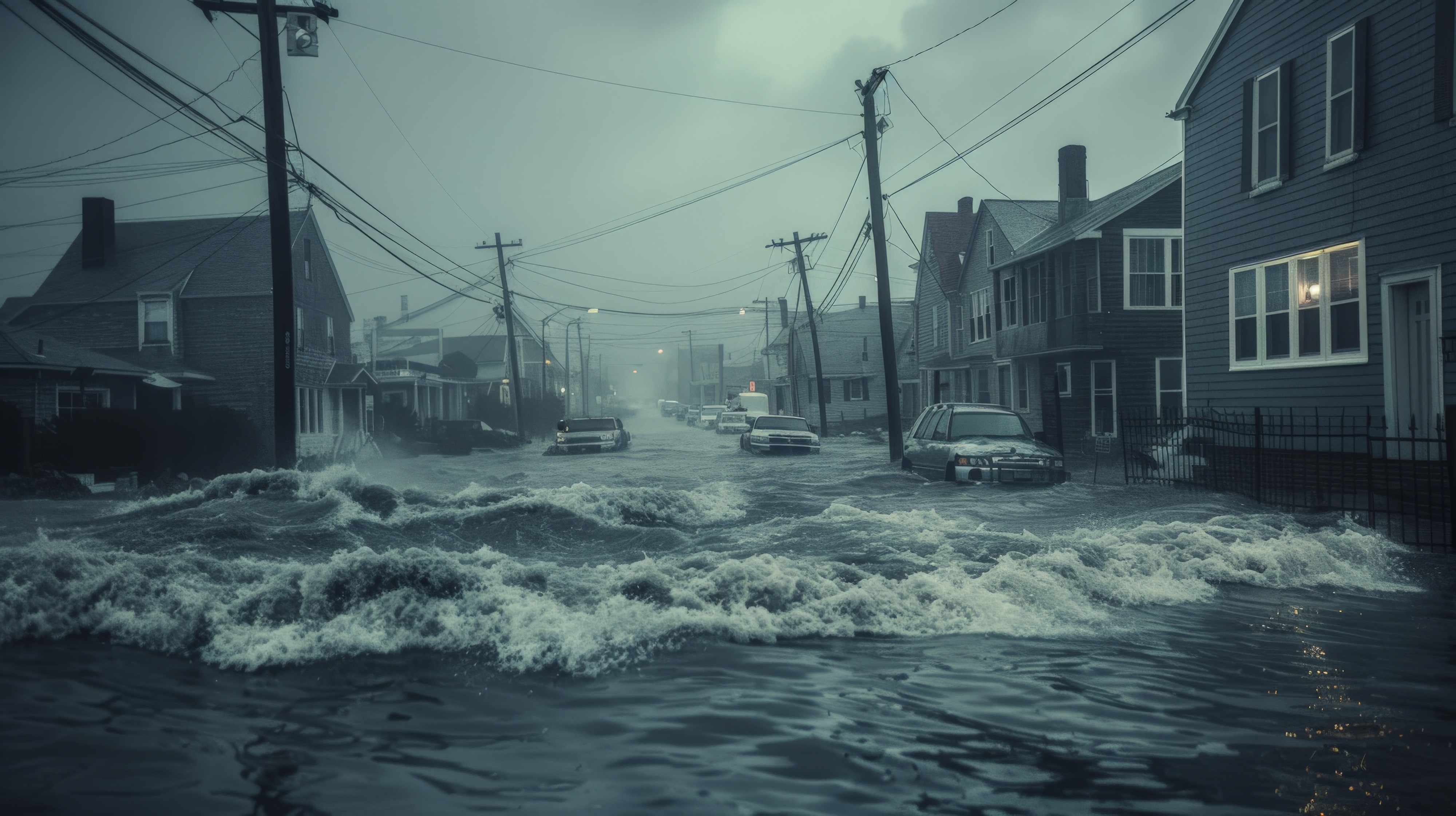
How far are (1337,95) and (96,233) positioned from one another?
37250 mm

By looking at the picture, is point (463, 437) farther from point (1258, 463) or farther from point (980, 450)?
point (1258, 463)

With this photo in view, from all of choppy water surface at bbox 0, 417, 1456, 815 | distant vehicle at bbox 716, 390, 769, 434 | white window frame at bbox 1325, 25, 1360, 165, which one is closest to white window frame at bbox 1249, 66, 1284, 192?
white window frame at bbox 1325, 25, 1360, 165

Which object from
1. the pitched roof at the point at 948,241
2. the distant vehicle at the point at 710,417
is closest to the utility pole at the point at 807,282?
the pitched roof at the point at 948,241

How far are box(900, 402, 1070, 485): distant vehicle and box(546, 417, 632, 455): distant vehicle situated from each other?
1927 centimetres

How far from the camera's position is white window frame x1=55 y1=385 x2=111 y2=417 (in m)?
24.1

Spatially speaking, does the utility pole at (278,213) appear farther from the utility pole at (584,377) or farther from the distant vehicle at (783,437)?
the utility pole at (584,377)

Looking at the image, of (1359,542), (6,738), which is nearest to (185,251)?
(6,738)

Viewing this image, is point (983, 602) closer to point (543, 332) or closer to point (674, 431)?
point (543, 332)

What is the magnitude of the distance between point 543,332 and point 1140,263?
38357 mm

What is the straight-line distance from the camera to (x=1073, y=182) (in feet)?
107

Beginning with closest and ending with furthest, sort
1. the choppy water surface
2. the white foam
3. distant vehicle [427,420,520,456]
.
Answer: the choppy water surface → the white foam → distant vehicle [427,420,520,456]

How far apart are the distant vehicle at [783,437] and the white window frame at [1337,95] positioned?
19458mm

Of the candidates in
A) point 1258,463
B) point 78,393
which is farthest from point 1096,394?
point 78,393

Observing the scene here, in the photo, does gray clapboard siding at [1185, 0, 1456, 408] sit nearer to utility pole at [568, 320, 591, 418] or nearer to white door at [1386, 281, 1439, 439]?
white door at [1386, 281, 1439, 439]
